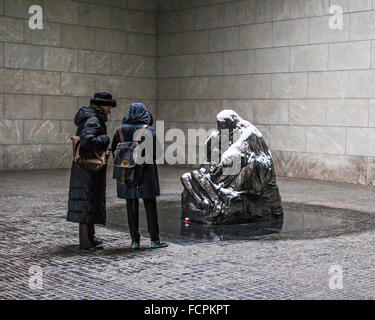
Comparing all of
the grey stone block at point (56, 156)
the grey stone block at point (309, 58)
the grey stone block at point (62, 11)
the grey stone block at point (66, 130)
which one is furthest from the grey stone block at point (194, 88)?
the grey stone block at point (56, 156)

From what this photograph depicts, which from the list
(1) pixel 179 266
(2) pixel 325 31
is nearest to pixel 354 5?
(2) pixel 325 31

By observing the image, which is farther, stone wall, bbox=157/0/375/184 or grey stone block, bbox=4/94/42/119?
grey stone block, bbox=4/94/42/119

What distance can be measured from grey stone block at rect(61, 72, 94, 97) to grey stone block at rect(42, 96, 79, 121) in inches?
7.5

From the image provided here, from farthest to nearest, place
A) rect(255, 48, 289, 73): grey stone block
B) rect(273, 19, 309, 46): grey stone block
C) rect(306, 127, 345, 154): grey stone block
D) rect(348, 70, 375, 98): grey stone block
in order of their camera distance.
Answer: rect(255, 48, 289, 73): grey stone block < rect(273, 19, 309, 46): grey stone block < rect(306, 127, 345, 154): grey stone block < rect(348, 70, 375, 98): grey stone block

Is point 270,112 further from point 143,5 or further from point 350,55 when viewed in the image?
point 143,5

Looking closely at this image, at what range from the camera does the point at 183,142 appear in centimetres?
1898

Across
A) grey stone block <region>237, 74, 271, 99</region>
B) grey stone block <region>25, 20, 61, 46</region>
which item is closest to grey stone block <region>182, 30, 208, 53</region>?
grey stone block <region>237, 74, 271, 99</region>

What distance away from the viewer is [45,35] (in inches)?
685

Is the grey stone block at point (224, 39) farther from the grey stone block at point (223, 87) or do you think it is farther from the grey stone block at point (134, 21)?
the grey stone block at point (134, 21)

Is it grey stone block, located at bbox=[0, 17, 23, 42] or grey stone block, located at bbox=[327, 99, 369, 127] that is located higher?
grey stone block, located at bbox=[0, 17, 23, 42]

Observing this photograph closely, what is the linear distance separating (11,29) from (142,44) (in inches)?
164

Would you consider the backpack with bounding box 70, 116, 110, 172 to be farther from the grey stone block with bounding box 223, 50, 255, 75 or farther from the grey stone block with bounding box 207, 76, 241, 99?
the grey stone block with bounding box 207, 76, 241, 99

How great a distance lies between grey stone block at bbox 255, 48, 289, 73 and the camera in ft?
53.4
